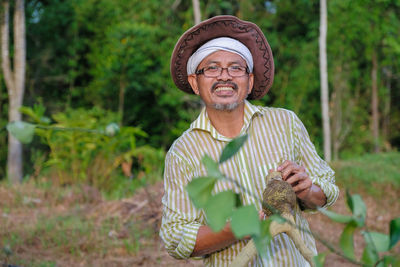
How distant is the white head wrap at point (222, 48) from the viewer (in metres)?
1.75

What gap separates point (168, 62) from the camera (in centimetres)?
1233

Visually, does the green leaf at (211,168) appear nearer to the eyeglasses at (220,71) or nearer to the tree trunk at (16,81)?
the eyeglasses at (220,71)

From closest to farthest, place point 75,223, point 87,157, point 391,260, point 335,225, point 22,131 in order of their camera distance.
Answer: point 391,260 < point 22,131 < point 75,223 < point 335,225 < point 87,157

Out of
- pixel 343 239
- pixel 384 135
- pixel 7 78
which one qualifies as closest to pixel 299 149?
pixel 343 239

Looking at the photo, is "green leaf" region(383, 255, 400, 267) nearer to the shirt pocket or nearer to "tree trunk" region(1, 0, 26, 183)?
the shirt pocket

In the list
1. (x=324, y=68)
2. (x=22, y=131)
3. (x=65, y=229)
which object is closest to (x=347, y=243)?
(x=22, y=131)

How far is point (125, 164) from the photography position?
6.89 meters

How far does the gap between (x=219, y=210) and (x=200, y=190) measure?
36mm

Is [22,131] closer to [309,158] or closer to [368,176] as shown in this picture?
[309,158]

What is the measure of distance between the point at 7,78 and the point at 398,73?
888 cm

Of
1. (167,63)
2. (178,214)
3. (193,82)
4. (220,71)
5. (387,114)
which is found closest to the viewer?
(178,214)

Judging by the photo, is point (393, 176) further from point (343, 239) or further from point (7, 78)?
point (343, 239)

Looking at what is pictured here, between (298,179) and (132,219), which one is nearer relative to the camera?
(298,179)

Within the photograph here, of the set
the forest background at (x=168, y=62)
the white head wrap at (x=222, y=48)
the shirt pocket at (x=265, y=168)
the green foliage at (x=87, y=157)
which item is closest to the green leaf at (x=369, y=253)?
the shirt pocket at (x=265, y=168)
